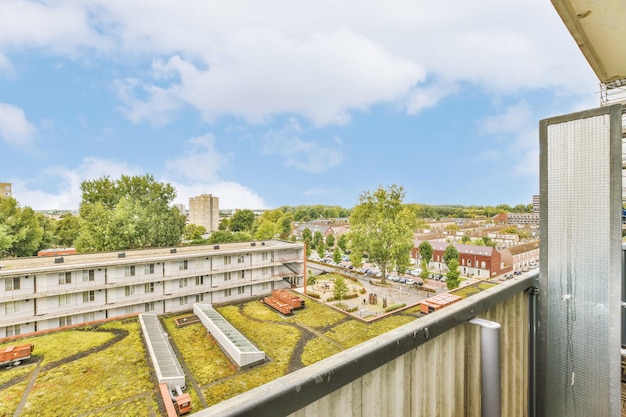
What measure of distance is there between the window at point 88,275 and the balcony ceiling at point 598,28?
15.4 meters

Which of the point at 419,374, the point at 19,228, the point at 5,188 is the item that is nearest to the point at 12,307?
the point at 19,228

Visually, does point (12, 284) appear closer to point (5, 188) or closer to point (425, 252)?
point (425, 252)

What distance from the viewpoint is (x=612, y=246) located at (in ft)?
4.62

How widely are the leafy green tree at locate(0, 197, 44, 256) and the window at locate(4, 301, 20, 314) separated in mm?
11675

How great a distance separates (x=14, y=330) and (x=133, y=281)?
406cm

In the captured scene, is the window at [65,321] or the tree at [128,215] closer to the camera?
the window at [65,321]

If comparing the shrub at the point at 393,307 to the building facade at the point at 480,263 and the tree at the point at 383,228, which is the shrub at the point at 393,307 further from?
the building facade at the point at 480,263

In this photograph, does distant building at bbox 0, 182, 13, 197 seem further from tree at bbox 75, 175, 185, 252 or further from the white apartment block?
the white apartment block

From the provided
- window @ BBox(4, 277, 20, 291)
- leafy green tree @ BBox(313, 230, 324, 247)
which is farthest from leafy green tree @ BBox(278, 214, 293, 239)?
window @ BBox(4, 277, 20, 291)

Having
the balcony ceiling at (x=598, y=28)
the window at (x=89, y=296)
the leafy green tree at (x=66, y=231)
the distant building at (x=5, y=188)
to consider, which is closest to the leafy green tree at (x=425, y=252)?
the window at (x=89, y=296)

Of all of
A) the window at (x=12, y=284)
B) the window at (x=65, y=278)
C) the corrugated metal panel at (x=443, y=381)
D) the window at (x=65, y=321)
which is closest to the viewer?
the corrugated metal panel at (x=443, y=381)

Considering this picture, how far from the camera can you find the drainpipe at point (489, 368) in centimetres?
137

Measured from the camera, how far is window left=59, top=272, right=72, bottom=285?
11837 millimetres

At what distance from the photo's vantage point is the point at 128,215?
744 inches
